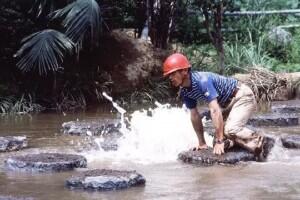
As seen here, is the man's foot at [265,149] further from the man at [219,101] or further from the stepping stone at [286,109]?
the stepping stone at [286,109]

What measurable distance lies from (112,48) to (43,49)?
231 centimetres

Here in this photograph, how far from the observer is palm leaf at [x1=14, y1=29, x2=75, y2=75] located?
11.5 m

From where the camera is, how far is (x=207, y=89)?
21.0 ft

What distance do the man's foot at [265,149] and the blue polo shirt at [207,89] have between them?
0.56 metres

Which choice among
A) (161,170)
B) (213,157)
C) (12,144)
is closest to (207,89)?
(213,157)

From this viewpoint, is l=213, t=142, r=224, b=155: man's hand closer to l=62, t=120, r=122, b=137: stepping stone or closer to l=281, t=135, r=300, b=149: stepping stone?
l=281, t=135, r=300, b=149: stepping stone

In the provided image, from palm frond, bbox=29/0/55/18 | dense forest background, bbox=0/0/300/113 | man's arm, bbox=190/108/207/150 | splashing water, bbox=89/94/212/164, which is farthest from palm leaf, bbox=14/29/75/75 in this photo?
man's arm, bbox=190/108/207/150

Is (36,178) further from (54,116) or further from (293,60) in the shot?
(293,60)

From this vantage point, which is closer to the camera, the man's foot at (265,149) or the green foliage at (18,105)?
the man's foot at (265,149)

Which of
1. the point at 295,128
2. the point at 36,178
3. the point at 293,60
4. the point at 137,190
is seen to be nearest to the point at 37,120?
the point at 295,128

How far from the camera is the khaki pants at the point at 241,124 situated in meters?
6.68

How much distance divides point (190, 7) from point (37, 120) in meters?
6.09

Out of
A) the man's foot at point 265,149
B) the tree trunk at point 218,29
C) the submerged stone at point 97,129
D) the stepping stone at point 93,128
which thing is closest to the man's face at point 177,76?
the man's foot at point 265,149

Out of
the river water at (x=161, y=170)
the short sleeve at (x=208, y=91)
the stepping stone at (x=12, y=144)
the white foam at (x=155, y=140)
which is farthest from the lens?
the stepping stone at (x=12, y=144)
